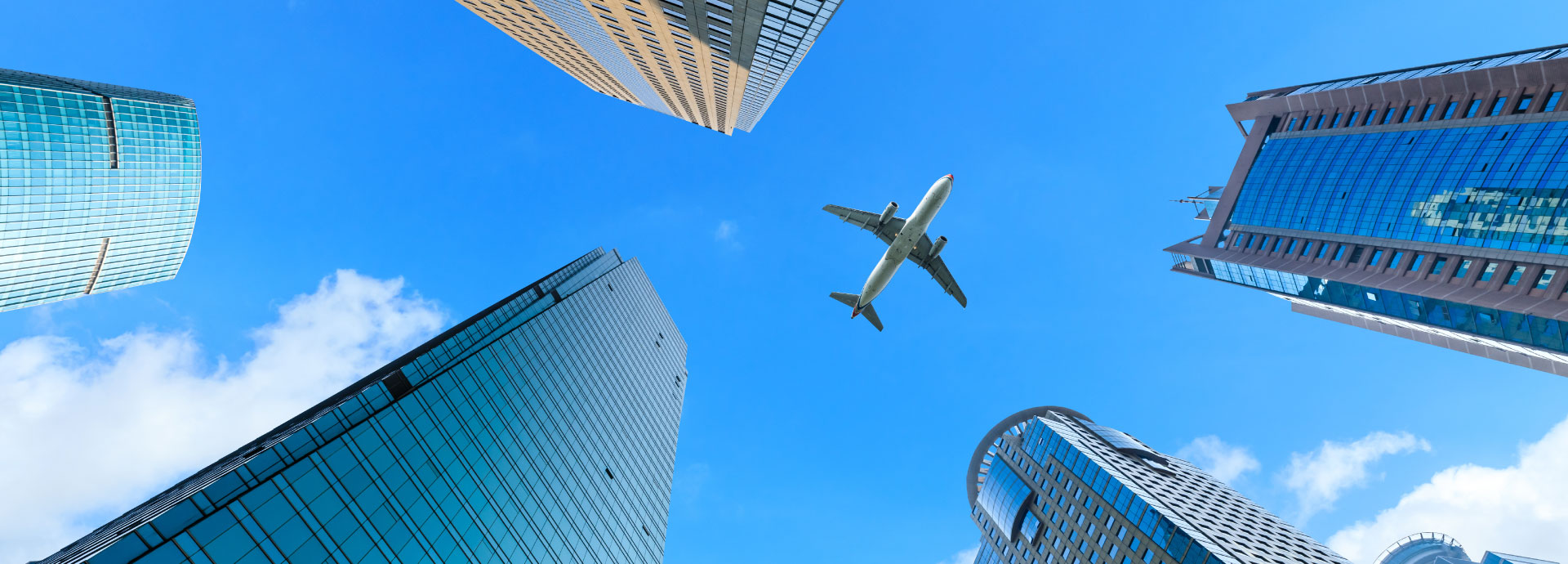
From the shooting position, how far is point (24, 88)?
91.5 meters

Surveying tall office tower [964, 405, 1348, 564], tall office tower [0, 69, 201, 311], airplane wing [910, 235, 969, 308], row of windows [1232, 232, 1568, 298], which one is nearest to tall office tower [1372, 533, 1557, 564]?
tall office tower [964, 405, 1348, 564]

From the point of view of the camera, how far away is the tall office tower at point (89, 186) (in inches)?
3679

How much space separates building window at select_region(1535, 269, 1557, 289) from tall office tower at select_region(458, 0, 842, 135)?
6801 cm

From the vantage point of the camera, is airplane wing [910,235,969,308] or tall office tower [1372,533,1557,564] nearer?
airplane wing [910,235,969,308]

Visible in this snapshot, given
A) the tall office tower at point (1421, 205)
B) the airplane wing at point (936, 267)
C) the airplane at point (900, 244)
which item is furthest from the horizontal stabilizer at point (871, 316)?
the tall office tower at point (1421, 205)

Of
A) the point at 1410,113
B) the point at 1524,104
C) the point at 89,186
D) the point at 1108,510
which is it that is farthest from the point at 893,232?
the point at 89,186

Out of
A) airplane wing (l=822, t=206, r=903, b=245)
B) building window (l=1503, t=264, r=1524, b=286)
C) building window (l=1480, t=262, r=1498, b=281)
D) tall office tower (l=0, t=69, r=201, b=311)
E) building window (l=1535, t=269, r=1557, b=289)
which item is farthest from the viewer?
tall office tower (l=0, t=69, r=201, b=311)

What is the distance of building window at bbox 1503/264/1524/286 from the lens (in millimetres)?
55625

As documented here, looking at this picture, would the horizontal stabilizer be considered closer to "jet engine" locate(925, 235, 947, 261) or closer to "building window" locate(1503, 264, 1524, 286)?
"jet engine" locate(925, 235, 947, 261)

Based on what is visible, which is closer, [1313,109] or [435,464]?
[435,464]

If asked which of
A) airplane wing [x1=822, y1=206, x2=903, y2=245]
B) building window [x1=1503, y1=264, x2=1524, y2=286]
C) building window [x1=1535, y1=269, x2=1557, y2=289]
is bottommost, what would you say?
airplane wing [x1=822, y1=206, x2=903, y2=245]

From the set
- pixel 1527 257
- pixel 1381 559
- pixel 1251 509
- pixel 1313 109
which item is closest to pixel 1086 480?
pixel 1251 509

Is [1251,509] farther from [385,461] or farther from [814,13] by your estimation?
[385,461]

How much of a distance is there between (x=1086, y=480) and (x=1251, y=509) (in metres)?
30.4
